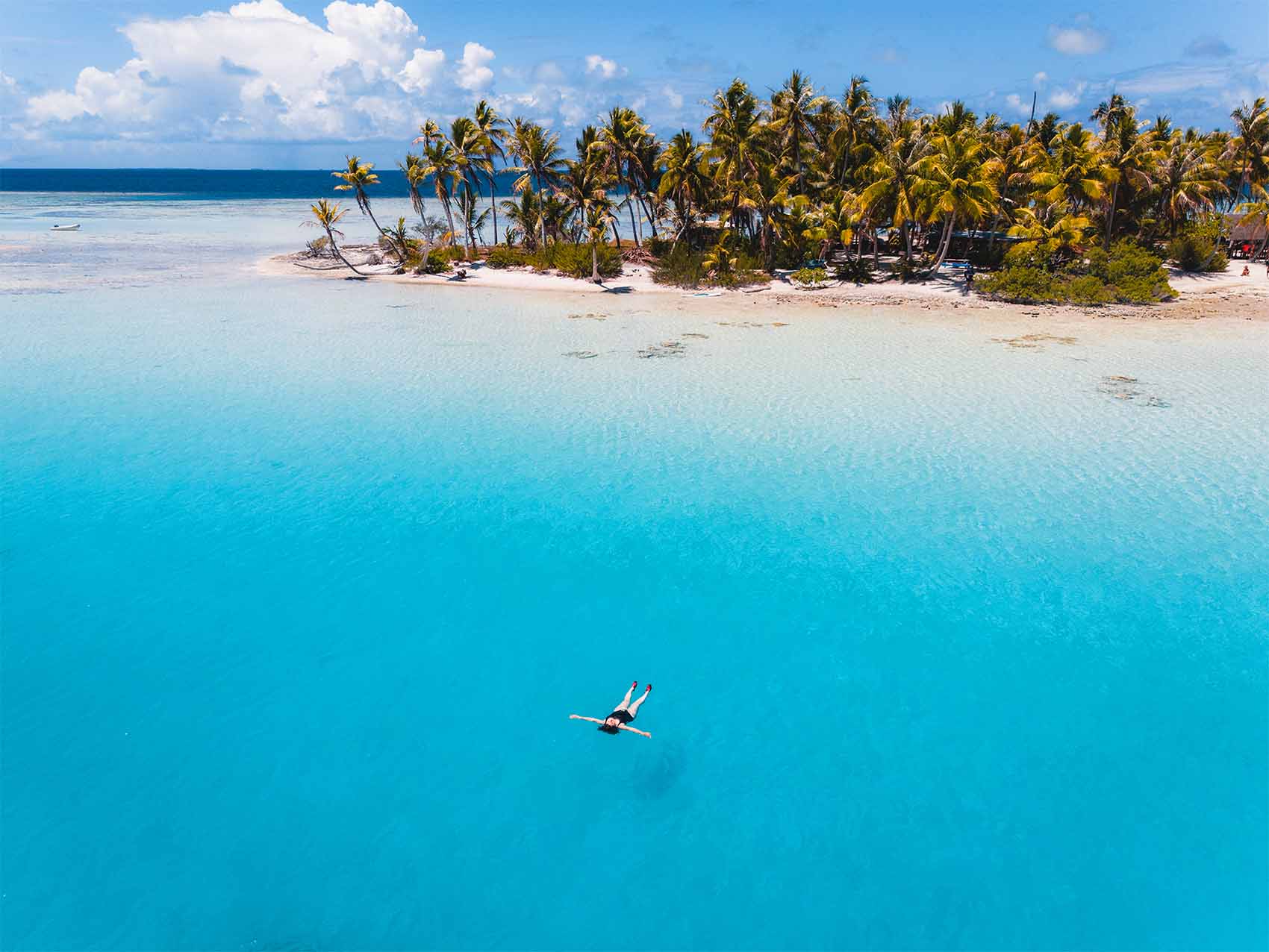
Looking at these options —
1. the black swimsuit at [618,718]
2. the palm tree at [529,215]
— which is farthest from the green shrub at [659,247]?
the black swimsuit at [618,718]

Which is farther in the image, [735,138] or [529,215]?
[529,215]

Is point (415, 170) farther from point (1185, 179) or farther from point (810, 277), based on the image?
point (1185, 179)

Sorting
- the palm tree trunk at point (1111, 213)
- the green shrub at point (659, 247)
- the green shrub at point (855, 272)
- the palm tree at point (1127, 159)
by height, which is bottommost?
the green shrub at point (855, 272)

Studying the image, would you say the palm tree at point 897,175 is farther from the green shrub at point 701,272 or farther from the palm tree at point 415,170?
the palm tree at point 415,170

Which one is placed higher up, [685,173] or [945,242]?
[685,173]

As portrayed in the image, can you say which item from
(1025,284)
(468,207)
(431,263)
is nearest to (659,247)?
(468,207)

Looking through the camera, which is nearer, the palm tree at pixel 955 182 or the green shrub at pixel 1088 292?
the palm tree at pixel 955 182

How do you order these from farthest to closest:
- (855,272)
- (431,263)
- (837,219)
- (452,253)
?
(452,253) → (431,263) → (855,272) → (837,219)
